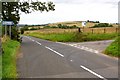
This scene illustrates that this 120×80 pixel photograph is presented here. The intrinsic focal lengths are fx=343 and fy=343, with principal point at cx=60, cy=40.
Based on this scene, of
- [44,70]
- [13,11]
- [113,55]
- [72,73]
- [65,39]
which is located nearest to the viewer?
[72,73]

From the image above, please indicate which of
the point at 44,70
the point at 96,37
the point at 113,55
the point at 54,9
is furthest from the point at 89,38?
the point at 44,70

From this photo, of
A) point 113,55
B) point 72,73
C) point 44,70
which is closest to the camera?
point 72,73

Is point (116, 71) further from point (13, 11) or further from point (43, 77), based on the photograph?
point (13, 11)

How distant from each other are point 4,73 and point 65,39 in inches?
1496

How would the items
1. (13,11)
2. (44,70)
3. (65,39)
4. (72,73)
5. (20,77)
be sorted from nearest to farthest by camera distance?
1. (20,77)
2. (72,73)
3. (44,70)
4. (13,11)
5. (65,39)

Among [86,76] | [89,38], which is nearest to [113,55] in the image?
[86,76]

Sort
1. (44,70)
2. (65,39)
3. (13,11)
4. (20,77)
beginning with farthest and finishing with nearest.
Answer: (65,39) → (13,11) → (44,70) → (20,77)

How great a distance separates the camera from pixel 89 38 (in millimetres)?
49812

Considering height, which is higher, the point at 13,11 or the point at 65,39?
the point at 13,11

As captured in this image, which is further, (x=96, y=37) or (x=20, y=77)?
(x=96, y=37)

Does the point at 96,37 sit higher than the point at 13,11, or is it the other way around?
the point at 13,11

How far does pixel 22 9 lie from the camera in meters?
49.8

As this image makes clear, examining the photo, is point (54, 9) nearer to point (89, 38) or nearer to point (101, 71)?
point (89, 38)

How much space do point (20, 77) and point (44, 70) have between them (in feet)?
7.87
